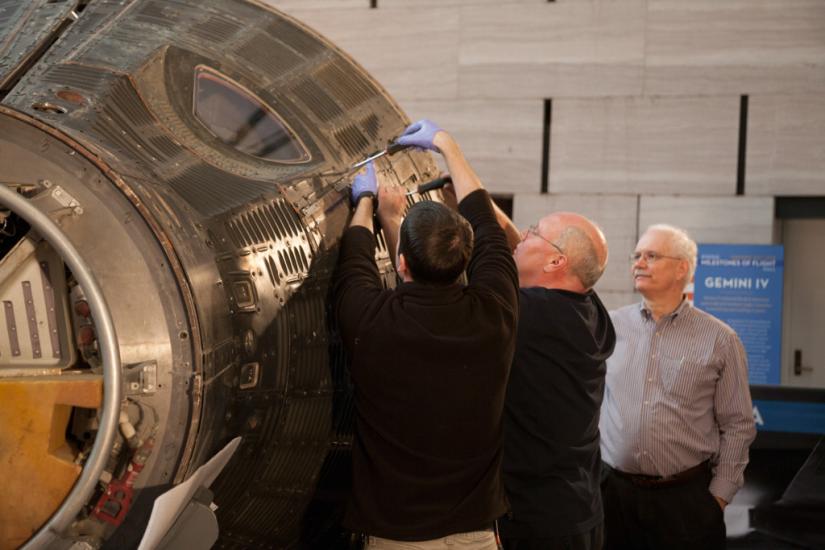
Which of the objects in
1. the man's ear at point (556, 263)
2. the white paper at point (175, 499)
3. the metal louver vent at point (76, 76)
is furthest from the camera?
the man's ear at point (556, 263)

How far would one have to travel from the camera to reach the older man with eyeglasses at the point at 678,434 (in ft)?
11.3

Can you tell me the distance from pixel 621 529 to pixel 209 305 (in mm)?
2072

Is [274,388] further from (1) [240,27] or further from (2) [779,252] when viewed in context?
(2) [779,252]

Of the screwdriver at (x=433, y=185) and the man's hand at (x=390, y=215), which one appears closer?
the man's hand at (x=390, y=215)

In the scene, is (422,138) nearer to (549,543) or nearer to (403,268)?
(403,268)

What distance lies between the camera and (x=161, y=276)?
1928 millimetres

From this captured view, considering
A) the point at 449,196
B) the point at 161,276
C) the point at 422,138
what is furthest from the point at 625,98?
the point at 161,276

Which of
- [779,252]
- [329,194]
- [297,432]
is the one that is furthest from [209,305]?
[779,252]

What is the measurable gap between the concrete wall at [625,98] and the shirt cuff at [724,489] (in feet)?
10.3

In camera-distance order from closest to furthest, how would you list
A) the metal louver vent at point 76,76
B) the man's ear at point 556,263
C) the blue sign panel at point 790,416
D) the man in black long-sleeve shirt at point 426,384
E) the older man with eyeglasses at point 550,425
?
the man in black long-sleeve shirt at point 426,384 < the metal louver vent at point 76,76 < the older man with eyeglasses at point 550,425 < the man's ear at point 556,263 < the blue sign panel at point 790,416

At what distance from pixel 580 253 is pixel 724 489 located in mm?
1109

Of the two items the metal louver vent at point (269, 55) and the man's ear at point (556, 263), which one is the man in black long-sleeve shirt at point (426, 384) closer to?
the man's ear at point (556, 263)

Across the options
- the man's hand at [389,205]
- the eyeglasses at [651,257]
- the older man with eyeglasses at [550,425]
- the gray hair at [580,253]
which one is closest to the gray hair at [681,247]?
the eyeglasses at [651,257]

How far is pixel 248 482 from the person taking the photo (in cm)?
216
